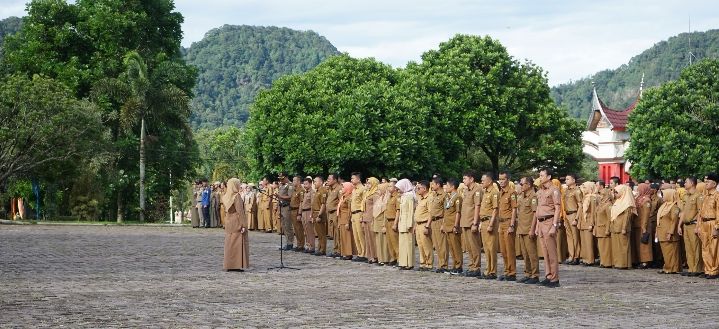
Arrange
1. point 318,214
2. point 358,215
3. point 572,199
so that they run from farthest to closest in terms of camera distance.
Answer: point 318,214 < point 358,215 < point 572,199

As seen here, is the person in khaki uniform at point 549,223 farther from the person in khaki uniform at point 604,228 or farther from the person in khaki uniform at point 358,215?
the person in khaki uniform at point 358,215

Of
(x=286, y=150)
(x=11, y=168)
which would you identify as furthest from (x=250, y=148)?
(x=11, y=168)

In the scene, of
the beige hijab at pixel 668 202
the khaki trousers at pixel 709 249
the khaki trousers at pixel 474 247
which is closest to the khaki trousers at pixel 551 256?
the khaki trousers at pixel 474 247

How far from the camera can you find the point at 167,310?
14133 millimetres

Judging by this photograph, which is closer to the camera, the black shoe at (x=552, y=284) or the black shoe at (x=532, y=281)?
the black shoe at (x=552, y=284)

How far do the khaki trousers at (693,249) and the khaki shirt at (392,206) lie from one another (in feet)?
18.9

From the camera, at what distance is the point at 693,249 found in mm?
20875

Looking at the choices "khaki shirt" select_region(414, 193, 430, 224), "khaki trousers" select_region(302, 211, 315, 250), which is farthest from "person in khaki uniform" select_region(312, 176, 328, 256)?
"khaki shirt" select_region(414, 193, 430, 224)

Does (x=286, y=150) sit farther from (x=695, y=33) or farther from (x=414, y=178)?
(x=695, y=33)

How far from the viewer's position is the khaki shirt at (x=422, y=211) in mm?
21859

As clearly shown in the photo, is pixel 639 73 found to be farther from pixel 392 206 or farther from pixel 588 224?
pixel 392 206

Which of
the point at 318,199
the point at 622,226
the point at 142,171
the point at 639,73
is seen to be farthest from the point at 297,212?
the point at 639,73

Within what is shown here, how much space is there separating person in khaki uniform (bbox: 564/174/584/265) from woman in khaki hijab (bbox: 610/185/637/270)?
49.6 inches

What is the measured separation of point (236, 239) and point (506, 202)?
5213mm
